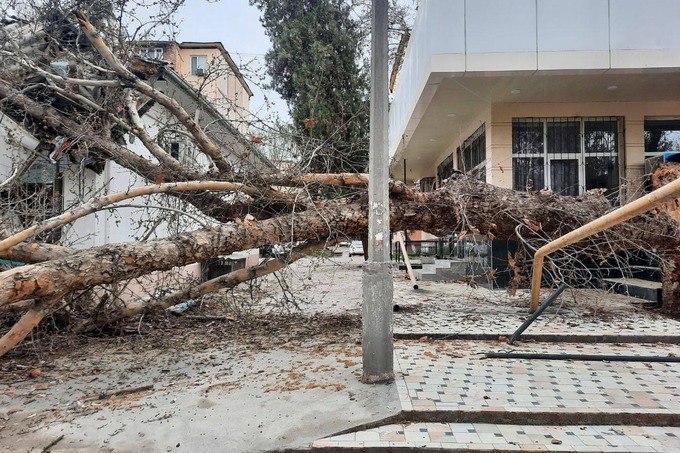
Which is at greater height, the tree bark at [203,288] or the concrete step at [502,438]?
the tree bark at [203,288]

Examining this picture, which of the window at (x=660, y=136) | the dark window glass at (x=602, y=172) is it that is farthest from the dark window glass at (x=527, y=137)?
the window at (x=660, y=136)

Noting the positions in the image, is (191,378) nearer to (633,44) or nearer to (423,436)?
(423,436)

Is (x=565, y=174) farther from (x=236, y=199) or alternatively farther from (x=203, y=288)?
(x=203, y=288)

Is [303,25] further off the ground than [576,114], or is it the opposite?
[303,25]

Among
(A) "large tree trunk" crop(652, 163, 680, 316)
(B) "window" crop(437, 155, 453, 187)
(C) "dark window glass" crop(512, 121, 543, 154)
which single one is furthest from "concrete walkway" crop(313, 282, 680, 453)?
(B) "window" crop(437, 155, 453, 187)

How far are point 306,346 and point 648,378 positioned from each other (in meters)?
3.80

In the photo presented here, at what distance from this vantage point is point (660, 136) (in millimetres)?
11148

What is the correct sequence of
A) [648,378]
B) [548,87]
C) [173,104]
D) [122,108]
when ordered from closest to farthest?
[648,378]
[173,104]
[122,108]
[548,87]

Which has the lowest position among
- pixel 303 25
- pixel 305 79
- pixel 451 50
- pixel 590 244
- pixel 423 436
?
pixel 423 436

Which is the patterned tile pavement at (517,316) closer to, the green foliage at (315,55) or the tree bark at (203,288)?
the tree bark at (203,288)

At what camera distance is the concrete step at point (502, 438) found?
3186 millimetres

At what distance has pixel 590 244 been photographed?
24.7ft

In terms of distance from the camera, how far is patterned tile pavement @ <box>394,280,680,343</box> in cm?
623

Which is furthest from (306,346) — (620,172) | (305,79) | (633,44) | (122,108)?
(305,79)
